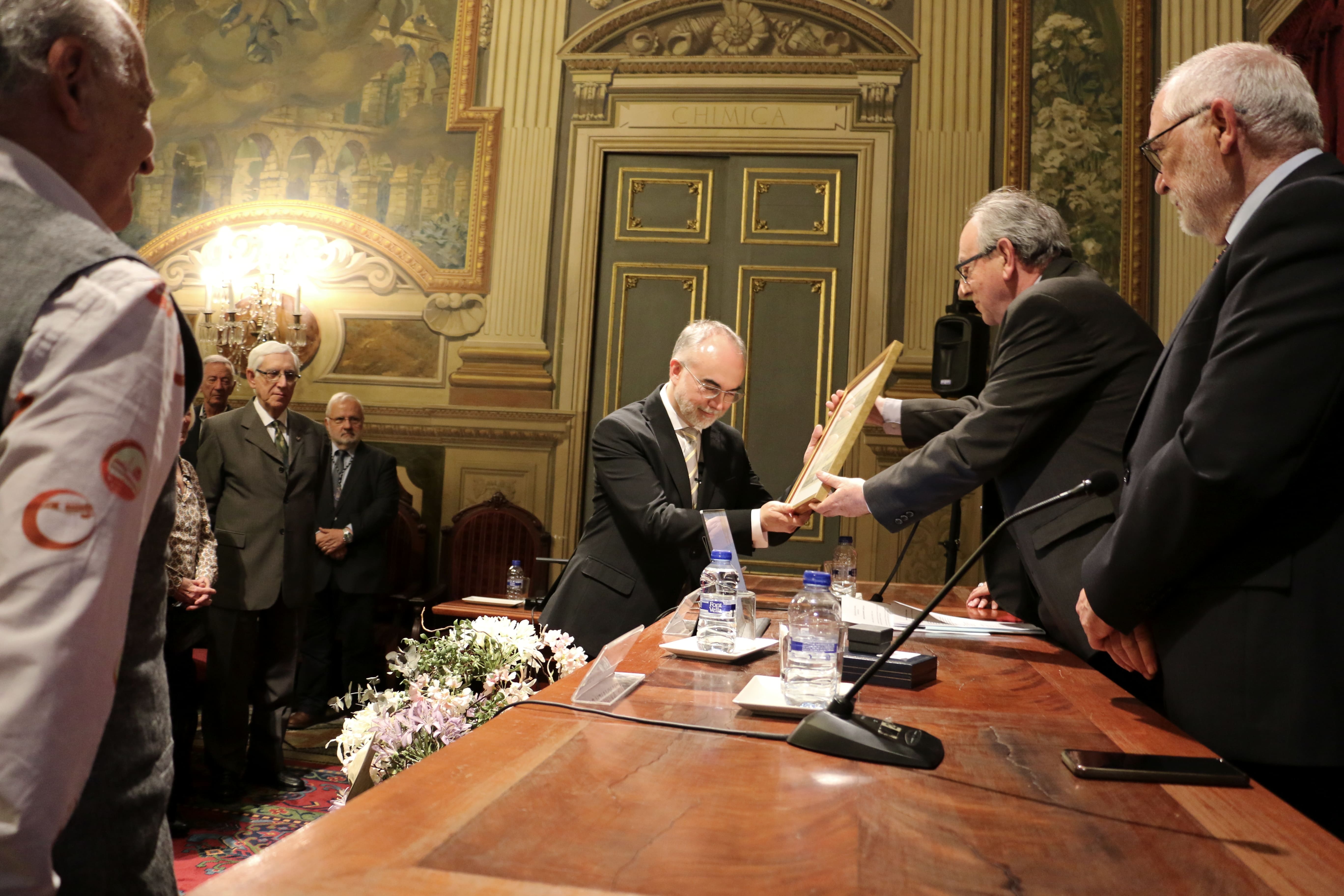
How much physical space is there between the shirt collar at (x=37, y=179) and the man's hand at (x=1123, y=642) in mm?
1431

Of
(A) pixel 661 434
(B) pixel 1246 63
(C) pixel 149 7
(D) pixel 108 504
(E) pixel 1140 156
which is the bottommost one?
(D) pixel 108 504

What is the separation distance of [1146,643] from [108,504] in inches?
55.0

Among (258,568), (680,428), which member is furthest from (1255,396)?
(258,568)

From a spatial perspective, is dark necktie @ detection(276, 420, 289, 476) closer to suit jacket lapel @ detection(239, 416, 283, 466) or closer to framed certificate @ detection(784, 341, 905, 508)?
suit jacket lapel @ detection(239, 416, 283, 466)

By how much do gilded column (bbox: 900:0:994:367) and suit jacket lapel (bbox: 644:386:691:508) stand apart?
3.26 m

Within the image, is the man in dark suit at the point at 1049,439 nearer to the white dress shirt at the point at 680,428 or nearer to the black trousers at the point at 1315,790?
the black trousers at the point at 1315,790

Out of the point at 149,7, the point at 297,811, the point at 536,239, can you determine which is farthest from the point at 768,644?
the point at 149,7

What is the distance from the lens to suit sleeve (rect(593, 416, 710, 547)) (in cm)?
289

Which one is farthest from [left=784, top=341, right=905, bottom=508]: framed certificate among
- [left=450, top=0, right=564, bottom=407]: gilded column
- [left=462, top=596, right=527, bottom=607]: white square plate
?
[left=450, top=0, right=564, bottom=407]: gilded column

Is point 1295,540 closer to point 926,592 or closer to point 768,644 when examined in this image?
point 768,644

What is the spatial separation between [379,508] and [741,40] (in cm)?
376

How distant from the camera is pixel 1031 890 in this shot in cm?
81

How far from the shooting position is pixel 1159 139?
5.59ft

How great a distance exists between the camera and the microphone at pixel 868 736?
3.83ft
